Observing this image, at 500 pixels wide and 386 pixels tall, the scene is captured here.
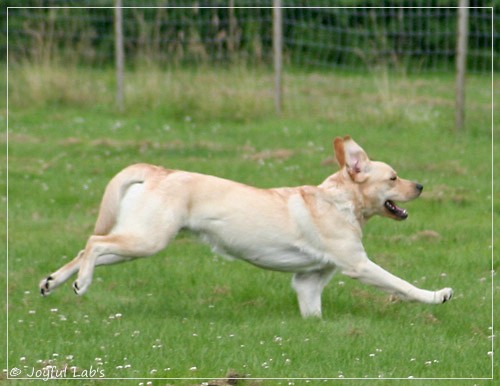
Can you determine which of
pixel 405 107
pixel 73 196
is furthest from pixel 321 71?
pixel 73 196

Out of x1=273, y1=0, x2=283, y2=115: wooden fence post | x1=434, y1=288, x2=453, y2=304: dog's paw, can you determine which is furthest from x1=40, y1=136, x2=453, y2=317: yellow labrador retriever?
x1=273, y1=0, x2=283, y2=115: wooden fence post

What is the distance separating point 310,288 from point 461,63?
322 inches

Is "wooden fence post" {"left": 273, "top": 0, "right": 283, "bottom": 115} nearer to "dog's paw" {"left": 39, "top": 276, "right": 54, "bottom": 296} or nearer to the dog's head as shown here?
the dog's head

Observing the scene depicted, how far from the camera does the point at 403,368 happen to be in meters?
6.71

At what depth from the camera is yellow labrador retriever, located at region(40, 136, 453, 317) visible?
7570 millimetres

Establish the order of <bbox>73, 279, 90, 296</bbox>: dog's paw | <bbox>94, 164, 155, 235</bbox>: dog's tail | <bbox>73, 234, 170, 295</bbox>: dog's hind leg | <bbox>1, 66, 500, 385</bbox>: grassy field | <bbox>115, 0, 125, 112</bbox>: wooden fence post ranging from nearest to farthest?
<bbox>1, 66, 500, 385</bbox>: grassy field
<bbox>73, 279, 90, 296</bbox>: dog's paw
<bbox>73, 234, 170, 295</bbox>: dog's hind leg
<bbox>94, 164, 155, 235</bbox>: dog's tail
<bbox>115, 0, 125, 112</bbox>: wooden fence post

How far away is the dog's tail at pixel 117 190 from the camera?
7734 mm

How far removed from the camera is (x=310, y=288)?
7.94 metres

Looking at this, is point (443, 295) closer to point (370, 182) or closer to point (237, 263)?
point (370, 182)

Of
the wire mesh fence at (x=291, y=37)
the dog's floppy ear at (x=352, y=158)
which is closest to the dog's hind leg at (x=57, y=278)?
the dog's floppy ear at (x=352, y=158)

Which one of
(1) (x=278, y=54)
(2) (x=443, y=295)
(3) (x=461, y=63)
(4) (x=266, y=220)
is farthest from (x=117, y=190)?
(1) (x=278, y=54)

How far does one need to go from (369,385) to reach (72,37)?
1488 centimetres

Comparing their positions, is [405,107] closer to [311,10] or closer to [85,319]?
[311,10]

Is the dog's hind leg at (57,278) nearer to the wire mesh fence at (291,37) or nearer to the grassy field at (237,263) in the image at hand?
the grassy field at (237,263)
